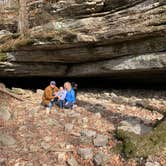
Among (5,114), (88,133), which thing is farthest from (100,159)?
(5,114)

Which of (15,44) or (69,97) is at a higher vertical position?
(15,44)

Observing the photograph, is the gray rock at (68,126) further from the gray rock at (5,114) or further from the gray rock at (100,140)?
the gray rock at (5,114)

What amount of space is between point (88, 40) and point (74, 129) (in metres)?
4.67

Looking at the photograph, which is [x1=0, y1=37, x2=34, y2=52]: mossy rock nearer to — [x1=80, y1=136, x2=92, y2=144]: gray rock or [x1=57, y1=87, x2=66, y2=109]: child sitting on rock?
[x1=57, y1=87, x2=66, y2=109]: child sitting on rock

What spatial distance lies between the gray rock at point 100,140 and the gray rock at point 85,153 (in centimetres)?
44

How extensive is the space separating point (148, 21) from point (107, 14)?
212cm

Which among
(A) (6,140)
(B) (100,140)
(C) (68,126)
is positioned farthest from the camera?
(C) (68,126)

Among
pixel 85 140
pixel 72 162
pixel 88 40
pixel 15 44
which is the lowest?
pixel 72 162

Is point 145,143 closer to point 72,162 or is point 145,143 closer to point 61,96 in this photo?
point 72,162

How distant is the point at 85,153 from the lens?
9.34 meters

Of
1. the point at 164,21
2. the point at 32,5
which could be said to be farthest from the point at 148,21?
the point at 32,5

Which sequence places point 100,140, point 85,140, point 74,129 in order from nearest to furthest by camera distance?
1. point 100,140
2. point 85,140
3. point 74,129

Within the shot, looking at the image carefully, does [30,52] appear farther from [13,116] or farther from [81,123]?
[81,123]

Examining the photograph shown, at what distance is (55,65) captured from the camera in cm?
1734
